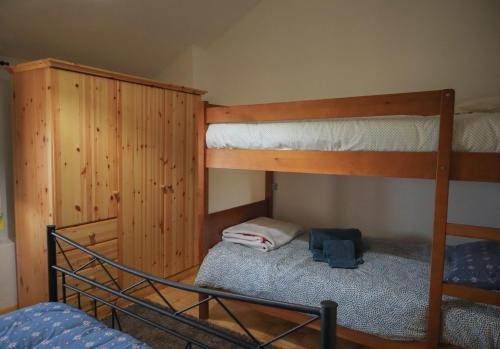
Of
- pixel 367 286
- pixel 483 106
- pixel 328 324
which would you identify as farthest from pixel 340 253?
pixel 328 324

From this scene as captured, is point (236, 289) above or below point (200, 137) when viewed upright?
below

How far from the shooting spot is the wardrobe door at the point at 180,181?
2.94m

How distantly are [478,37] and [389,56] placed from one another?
587mm

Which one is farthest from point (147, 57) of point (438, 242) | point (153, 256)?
point (438, 242)

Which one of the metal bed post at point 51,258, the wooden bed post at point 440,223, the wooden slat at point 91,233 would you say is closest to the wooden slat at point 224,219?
the wooden slat at point 91,233

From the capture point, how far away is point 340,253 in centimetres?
215

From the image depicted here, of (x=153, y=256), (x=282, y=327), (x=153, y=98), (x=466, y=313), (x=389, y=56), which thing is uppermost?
(x=389, y=56)

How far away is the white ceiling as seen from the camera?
2.34m

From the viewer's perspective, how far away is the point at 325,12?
9.41 ft

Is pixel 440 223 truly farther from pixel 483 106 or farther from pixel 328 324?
pixel 328 324

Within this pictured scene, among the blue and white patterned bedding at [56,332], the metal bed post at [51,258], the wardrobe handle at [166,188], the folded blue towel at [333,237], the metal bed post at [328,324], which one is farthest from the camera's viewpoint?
the wardrobe handle at [166,188]

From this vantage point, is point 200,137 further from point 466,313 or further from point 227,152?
point 466,313

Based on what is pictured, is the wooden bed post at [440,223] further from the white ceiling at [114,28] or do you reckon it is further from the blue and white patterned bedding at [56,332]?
the white ceiling at [114,28]

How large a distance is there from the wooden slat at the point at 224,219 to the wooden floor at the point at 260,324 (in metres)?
0.55
